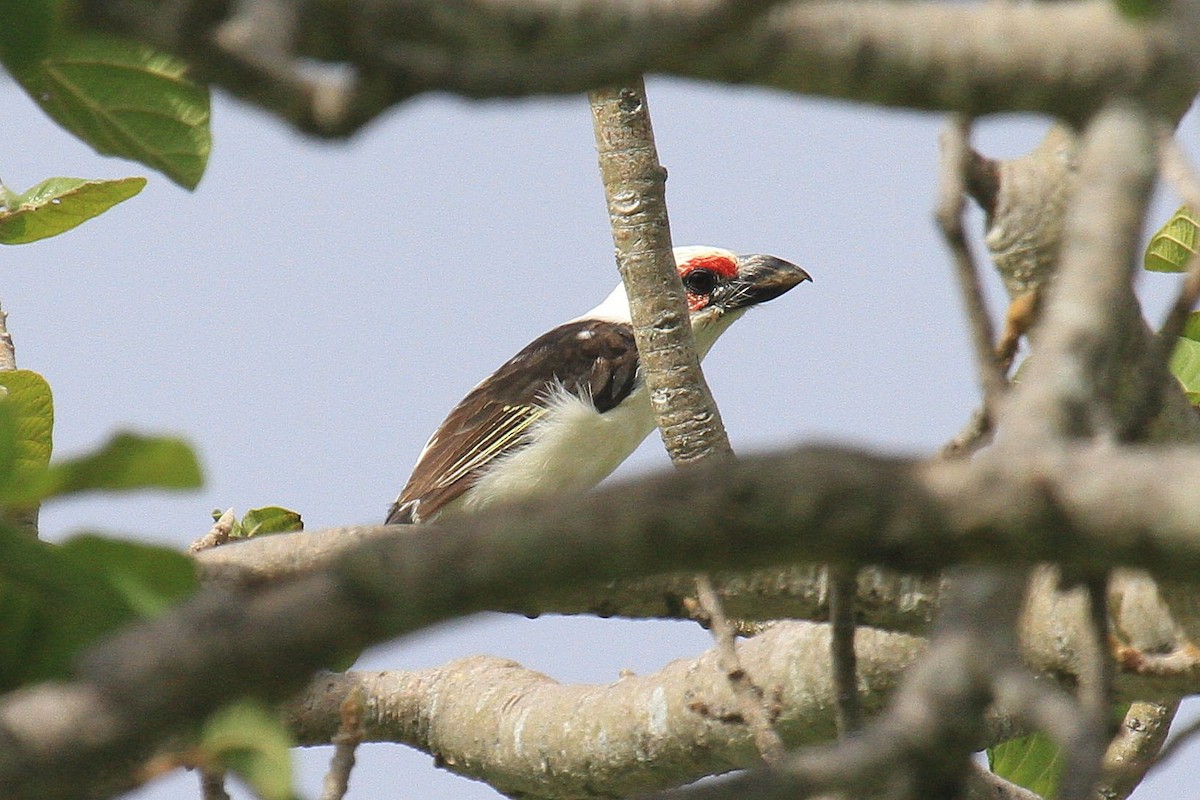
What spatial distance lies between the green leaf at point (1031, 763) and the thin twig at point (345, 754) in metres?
2.40

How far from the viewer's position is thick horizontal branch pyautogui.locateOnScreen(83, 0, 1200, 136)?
3.50 ft

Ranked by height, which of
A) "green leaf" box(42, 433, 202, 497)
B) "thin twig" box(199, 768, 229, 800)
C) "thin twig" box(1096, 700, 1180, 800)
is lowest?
"thin twig" box(1096, 700, 1180, 800)

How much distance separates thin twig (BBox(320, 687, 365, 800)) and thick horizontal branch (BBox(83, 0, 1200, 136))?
0.80 meters

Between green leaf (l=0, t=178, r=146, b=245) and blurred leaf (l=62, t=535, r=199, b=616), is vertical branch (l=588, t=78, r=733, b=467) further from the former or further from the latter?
blurred leaf (l=62, t=535, r=199, b=616)

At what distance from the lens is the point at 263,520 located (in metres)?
3.65

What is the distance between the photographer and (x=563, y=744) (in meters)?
3.66

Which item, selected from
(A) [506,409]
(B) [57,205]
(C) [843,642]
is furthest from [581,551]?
(A) [506,409]

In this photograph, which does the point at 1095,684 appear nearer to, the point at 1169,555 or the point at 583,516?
the point at 1169,555

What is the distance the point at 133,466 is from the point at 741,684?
129cm

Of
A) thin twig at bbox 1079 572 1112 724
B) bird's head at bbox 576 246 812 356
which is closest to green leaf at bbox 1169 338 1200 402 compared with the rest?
thin twig at bbox 1079 572 1112 724

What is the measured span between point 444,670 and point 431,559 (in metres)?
3.13

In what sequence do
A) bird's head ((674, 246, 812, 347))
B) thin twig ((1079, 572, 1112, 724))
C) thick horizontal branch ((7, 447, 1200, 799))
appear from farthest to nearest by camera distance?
1. bird's head ((674, 246, 812, 347))
2. thin twig ((1079, 572, 1112, 724))
3. thick horizontal branch ((7, 447, 1200, 799))

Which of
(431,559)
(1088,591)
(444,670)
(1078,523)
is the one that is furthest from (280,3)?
(444,670)

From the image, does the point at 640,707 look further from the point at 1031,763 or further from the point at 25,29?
the point at 25,29
